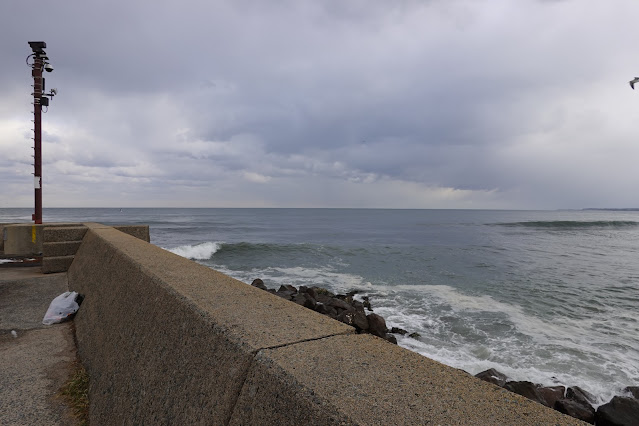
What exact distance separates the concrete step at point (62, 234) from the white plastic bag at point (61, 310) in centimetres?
314

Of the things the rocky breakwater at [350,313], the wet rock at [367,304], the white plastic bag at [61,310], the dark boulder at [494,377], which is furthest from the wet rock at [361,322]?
the white plastic bag at [61,310]

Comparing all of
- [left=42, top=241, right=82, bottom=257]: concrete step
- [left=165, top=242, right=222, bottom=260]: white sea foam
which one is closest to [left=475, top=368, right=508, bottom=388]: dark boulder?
[left=42, top=241, right=82, bottom=257]: concrete step

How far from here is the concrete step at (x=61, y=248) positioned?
286 inches

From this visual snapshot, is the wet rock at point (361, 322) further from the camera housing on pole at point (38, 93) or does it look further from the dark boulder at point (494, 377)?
the camera housing on pole at point (38, 93)

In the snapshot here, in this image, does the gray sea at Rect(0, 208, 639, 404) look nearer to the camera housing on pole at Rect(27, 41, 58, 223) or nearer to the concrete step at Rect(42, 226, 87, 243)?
the concrete step at Rect(42, 226, 87, 243)

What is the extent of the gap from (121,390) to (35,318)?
3245mm

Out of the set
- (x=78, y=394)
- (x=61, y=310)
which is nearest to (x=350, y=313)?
(x=61, y=310)

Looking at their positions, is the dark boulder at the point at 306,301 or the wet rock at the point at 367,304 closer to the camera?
the dark boulder at the point at 306,301

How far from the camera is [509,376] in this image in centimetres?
643

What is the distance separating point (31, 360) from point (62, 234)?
4608 mm

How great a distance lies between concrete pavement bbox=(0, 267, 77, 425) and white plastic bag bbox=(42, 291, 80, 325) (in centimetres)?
9

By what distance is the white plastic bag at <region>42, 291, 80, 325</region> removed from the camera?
181 inches

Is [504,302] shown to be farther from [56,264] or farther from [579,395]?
[56,264]

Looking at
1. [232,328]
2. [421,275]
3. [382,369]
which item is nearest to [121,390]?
[232,328]
